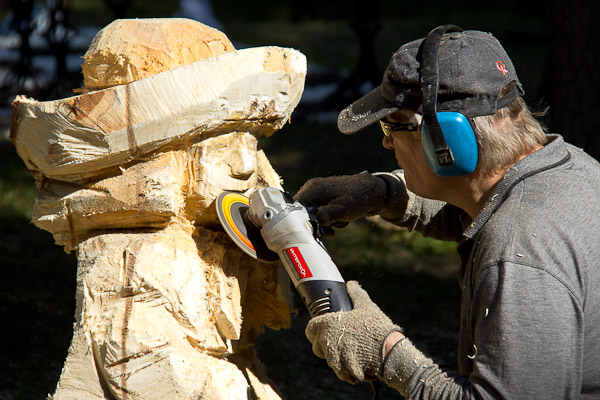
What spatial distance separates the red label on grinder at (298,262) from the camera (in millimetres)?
1892

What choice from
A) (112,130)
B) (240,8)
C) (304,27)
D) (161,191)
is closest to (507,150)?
(161,191)

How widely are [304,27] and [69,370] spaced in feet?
40.6

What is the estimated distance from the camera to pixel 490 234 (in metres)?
1.68

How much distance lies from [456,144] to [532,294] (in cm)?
45

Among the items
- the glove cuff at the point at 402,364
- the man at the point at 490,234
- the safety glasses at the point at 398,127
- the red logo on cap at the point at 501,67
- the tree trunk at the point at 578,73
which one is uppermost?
the tree trunk at the point at 578,73

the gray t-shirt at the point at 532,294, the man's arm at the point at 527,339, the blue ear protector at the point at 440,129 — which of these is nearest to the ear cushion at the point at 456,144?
the blue ear protector at the point at 440,129

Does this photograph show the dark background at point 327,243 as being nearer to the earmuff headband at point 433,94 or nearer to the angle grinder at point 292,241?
the earmuff headband at point 433,94

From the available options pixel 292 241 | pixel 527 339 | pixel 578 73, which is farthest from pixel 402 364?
pixel 578 73

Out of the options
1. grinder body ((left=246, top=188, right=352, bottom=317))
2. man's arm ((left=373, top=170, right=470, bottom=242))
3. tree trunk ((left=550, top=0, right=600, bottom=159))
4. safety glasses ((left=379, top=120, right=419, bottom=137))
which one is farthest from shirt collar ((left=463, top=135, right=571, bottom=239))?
tree trunk ((left=550, top=0, right=600, bottom=159))

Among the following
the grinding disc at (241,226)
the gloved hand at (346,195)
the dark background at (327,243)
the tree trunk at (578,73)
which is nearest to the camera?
the grinding disc at (241,226)

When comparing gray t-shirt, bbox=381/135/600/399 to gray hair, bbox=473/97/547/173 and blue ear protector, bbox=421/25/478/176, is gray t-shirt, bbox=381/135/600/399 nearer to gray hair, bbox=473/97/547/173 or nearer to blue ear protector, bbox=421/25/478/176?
gray hair, bbox=473/97/547/173

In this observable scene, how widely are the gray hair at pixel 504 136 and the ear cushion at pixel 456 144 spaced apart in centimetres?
4

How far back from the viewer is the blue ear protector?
68.1 inches

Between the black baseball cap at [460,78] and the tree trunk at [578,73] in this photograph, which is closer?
the black baseball cap at [460,78]
